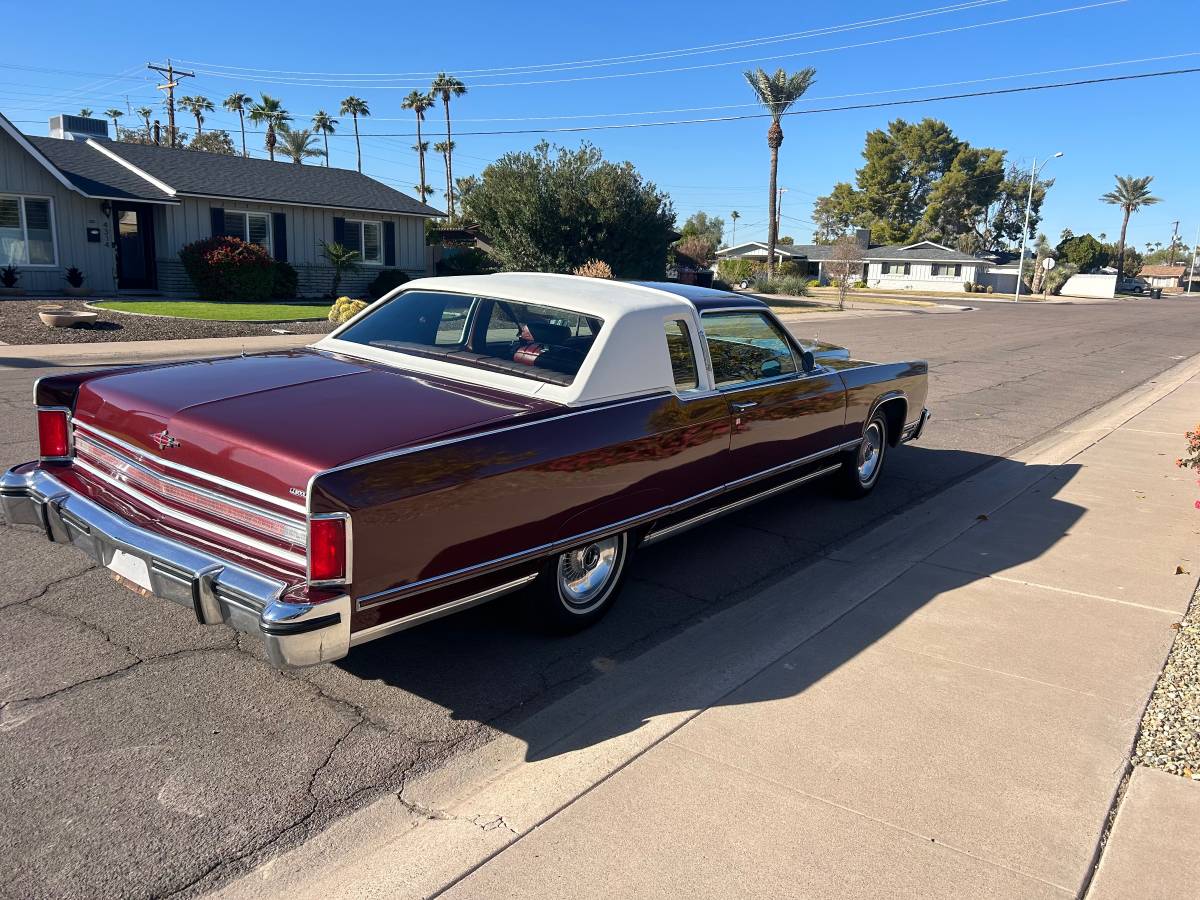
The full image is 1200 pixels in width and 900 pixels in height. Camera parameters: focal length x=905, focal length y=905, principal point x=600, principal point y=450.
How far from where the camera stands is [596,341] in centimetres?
436

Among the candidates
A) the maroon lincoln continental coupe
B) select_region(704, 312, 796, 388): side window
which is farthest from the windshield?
select_region(704, 312, 796, 388): side window

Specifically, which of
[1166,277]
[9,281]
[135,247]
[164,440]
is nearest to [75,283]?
[9,281]

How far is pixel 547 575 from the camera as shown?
4.07 metres

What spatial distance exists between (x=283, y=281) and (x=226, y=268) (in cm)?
204

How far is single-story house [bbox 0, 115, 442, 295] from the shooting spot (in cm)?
2314

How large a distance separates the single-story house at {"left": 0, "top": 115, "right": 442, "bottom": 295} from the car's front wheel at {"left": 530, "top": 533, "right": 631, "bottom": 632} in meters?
24.0

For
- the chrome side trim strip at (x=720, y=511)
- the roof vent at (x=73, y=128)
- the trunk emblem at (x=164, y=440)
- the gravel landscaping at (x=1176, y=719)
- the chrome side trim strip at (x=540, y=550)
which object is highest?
the roof vent at (x=73, y=128)

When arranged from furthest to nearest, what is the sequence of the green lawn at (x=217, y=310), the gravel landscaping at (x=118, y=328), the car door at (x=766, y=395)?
the green lawn at (x=217, y=310), the gravel landscaping at (x=118, y=328), the car door at (x=766, y=395)

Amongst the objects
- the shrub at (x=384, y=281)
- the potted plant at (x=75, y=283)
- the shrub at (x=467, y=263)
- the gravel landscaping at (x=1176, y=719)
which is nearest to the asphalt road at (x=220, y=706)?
the gravel landscaping at (x=1176, y=719)

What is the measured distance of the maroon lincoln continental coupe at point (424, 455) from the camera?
3.15 metres

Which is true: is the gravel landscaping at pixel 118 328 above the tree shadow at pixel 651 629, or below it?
above

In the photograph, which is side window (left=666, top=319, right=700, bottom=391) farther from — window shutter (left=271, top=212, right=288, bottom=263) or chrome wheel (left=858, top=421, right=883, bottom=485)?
window shutter (left=271, top=212, right=288, bottom=263)

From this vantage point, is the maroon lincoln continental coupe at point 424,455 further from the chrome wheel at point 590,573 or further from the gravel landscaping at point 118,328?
the gravel landscaping at point 118,328

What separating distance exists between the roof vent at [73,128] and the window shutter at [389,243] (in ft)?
32.1
